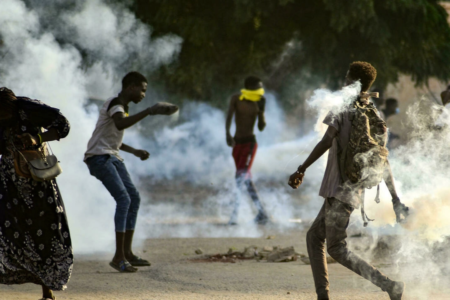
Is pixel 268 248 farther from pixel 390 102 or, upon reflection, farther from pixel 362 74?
pixel 390 102

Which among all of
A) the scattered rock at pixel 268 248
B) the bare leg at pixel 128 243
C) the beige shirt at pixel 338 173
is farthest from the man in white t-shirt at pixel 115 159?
the beige shirt at pixel 338 173

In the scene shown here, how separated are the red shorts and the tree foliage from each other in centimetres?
308

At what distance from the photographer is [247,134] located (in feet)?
29.5

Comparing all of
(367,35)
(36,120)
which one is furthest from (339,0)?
(36,120)

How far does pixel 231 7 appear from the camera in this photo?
1166cm

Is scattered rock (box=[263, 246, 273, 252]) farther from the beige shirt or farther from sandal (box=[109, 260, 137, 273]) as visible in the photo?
the beige shirt

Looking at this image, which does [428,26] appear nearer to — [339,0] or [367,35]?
[367,35]

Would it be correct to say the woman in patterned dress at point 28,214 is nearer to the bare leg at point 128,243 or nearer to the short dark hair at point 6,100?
the short dark hair at point 6,100

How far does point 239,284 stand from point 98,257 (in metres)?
1.90

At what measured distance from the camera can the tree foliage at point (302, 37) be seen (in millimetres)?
11250

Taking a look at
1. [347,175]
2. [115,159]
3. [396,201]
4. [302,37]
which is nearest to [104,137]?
[115,159]

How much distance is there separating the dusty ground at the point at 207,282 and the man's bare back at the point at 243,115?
8.73 feet

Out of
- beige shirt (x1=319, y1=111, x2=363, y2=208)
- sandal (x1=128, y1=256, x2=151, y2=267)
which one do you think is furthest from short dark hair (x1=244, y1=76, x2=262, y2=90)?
beige shirt (x1=319, y1=111, x2=363, y2=208)

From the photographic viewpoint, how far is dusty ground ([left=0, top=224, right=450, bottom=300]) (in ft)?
15.3
